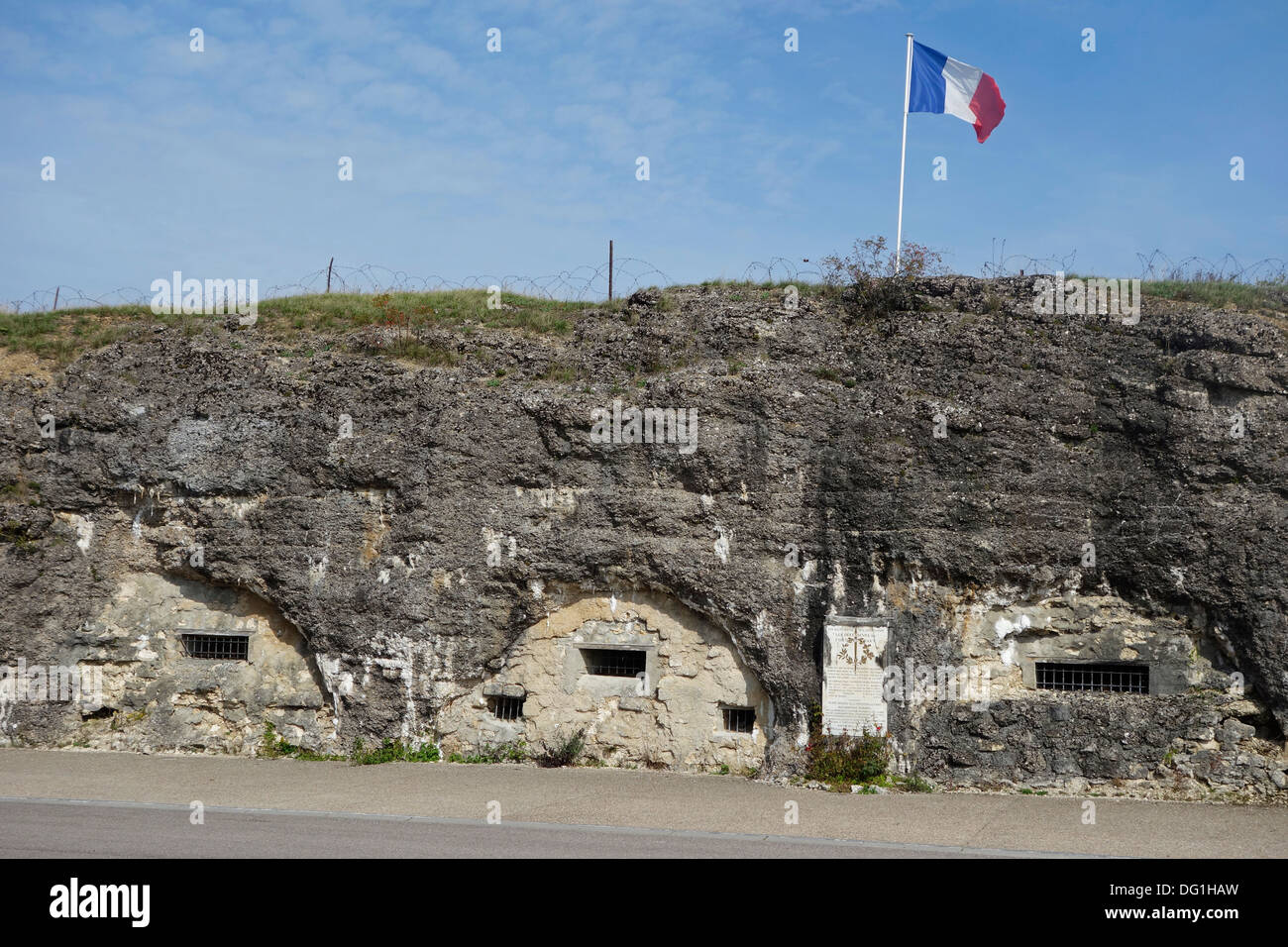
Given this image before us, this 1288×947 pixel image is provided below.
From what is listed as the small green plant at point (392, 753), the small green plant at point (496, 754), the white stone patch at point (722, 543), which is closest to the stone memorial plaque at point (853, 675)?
the white stone patch at point (722, 543)

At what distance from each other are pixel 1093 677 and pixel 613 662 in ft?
20.9

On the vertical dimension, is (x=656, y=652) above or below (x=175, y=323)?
below

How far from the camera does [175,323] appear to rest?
719 inches

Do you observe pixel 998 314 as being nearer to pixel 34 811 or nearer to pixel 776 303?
pixel 776 303

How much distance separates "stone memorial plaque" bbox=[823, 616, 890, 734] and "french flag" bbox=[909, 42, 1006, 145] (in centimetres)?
895

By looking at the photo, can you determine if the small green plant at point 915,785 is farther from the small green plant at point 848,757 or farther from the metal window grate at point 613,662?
the metal window grate at point 613,662

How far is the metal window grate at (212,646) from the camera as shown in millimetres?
15578

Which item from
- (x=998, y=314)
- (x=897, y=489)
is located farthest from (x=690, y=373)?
(x=998, y=314)

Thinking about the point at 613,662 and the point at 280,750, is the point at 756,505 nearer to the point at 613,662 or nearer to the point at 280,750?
the point at 613,662

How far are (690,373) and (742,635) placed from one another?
→ 4.01 metres

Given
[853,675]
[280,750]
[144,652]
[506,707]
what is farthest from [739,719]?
[144,652]

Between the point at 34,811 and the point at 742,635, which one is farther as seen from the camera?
the point at 742,635

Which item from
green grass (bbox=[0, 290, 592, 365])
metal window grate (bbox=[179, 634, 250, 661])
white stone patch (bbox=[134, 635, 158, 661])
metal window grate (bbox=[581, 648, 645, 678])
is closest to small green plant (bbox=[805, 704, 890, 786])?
metal window grate (bbox=[581, 648, 645, 678])

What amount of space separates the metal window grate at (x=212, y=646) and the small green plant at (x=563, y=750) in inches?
191
